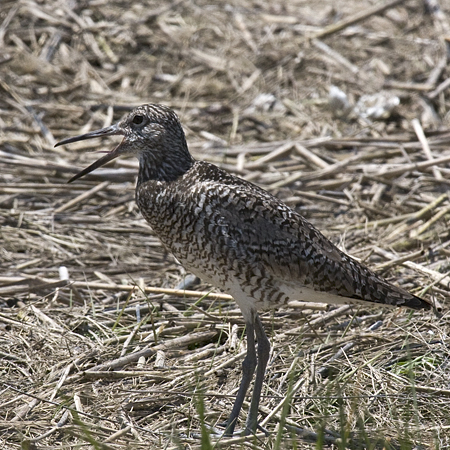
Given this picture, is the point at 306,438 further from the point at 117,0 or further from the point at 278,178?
the point at 117,0

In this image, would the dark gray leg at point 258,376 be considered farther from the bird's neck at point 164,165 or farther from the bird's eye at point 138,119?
the bird's eye at point 138,119

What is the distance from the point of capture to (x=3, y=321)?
18.5ft

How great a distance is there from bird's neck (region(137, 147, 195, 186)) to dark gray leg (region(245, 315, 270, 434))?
3.60 feet

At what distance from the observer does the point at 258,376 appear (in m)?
4.89

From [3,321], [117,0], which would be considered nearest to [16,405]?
[3,321]

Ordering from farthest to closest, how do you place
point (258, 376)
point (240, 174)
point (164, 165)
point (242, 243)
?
point (240, 174) < point (164, 165) < point (258, 376) < point (242, 243)

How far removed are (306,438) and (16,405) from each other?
184 centimetres

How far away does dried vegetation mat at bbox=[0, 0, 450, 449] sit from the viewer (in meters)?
4.79

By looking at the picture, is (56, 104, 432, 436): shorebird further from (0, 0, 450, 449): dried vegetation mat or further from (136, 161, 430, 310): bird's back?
(0, 0, 450, 449): dried vegetation mat

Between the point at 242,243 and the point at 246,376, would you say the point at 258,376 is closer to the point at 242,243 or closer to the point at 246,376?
the point at 246,376

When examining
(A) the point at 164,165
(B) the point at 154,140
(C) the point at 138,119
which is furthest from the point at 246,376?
(C) the point at 138,119

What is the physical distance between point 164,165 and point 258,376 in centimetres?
152

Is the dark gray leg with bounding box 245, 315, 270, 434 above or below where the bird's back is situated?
below

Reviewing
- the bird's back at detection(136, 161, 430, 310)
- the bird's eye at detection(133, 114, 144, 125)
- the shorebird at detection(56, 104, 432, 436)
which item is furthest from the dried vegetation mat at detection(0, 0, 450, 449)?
the bird's eye at detection(133, 114, 144, 125)
